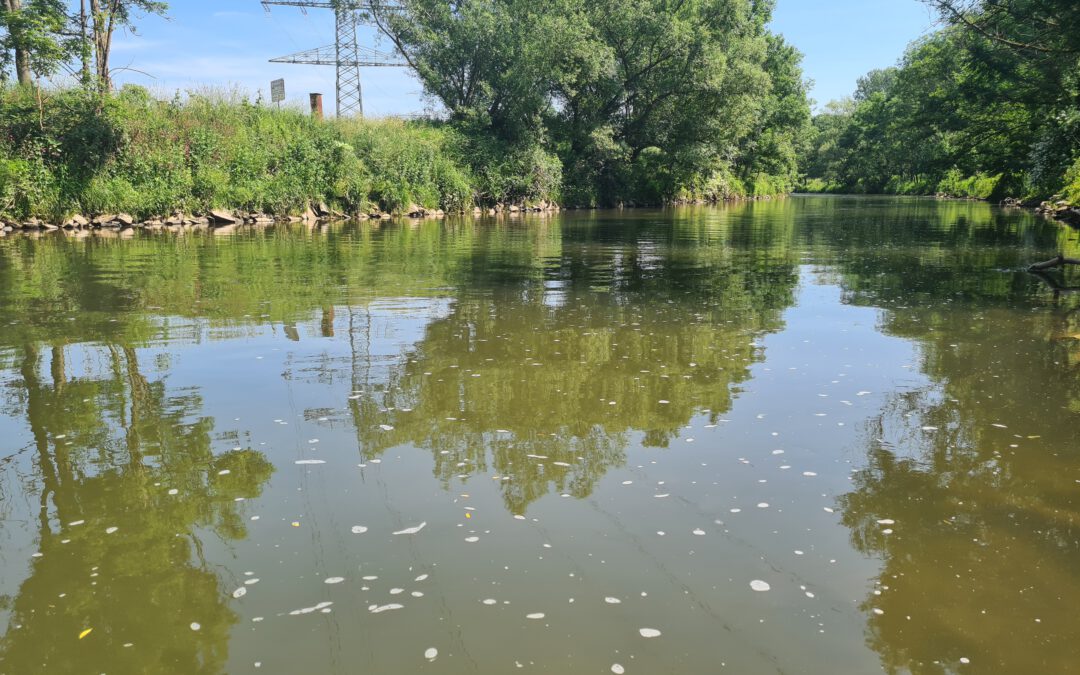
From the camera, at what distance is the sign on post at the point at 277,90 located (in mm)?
37481

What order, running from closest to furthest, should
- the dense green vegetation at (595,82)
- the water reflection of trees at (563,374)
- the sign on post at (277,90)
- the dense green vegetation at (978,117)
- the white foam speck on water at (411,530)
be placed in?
the white foam speck on water at (411,530)
the water reflection of trees at (563,374)
the dense green vegetation at (978,117)
the sign on post at (277,90)
the dense green vegetation at (595,82)

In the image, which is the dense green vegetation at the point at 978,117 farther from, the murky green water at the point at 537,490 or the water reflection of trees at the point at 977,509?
the water reflection of trees at the point at 977,509

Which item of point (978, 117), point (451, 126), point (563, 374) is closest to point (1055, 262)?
point (563, 374)

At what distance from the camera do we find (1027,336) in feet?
30.4

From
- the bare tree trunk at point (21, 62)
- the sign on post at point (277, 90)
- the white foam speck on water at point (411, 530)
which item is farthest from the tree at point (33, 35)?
the white foam speck on water at point (411, 530)

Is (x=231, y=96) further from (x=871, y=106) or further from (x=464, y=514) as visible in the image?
(x=871, y=106)

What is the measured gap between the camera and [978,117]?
137 feet

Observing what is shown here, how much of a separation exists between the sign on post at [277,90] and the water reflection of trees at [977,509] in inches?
1400

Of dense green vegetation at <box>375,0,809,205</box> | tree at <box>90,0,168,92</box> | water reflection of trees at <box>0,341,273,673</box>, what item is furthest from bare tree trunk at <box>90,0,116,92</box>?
water reflection of trees at <box>0,341,273,673</box>

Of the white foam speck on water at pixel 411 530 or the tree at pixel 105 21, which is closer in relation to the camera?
the white foam speck on water at pixel 411 530

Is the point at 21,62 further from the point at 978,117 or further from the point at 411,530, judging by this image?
the point at 978,117

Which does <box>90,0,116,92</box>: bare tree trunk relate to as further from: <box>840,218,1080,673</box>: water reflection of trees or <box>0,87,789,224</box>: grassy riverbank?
<box>840,218,1080,673</box>: water reflection of trees

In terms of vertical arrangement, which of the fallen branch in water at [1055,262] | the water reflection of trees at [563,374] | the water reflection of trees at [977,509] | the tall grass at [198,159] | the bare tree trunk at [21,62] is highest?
the bare tree trunk at [21,62]

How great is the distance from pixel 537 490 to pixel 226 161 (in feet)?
102
